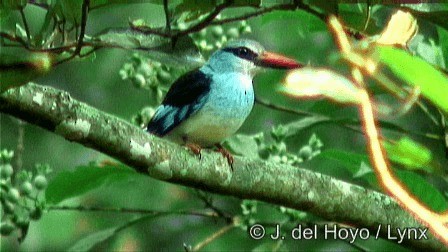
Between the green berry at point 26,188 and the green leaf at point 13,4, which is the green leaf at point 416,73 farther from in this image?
the green berry at point 26,188

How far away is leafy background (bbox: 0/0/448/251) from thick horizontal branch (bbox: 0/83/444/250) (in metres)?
0.12

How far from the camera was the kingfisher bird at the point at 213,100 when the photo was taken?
1870 millimetres

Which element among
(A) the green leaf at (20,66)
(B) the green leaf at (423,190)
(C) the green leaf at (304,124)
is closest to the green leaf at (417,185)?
(B) the green leaf at (423,190)

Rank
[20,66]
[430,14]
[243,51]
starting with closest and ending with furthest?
1. [20,66]
2. [430,14]
3. [243,51]

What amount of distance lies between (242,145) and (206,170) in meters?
0.57

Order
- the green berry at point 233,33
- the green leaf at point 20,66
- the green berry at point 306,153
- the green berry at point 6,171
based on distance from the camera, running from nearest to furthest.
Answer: the green leaf at point 20,66 → the green berry at point 6,171 → the green berry at point 306,153 → the green berry at point 233,33

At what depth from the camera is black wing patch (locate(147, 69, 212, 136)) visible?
1.86 metres

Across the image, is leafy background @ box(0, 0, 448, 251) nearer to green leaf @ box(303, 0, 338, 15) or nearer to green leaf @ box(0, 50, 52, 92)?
green leaf @ box(303, 0, 338, 15)

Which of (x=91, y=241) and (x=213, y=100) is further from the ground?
(x=213, y=100)

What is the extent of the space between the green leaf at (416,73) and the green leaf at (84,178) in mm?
1295

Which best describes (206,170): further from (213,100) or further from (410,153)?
(410,153)

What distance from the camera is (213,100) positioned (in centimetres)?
195

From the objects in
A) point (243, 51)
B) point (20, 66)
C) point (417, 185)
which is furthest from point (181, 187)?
point (20, 66)

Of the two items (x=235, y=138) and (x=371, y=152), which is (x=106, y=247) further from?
(x=371, y=152)
